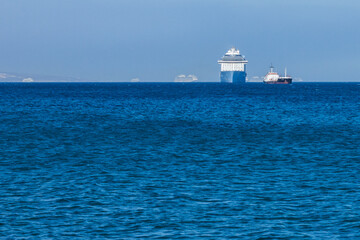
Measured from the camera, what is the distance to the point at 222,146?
3662 cm

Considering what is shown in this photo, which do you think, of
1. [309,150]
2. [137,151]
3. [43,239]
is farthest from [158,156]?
[43,239]

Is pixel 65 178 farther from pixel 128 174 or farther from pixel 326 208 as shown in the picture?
pixel 326 208

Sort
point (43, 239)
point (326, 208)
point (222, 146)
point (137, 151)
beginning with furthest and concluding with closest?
point (222, 146), point (137, 151), point (326, 208), point (43, 239)

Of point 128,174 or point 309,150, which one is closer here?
point 128,174

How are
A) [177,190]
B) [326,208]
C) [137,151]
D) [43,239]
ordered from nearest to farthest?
[43,239]
[326,208]
[177,190]
[137,151]

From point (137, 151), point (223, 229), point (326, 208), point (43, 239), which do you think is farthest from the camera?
point (137, 151)

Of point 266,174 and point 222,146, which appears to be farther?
point 222,146

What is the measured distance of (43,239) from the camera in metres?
15.6

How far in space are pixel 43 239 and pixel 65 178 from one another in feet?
27.9

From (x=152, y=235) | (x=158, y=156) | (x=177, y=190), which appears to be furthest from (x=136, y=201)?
(x=158, y=156)

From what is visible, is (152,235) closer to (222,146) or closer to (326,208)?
(326,208)

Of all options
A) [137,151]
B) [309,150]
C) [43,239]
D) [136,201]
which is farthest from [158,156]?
[43,239]

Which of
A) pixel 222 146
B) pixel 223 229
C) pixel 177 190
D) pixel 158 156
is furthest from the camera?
pixel 222 146

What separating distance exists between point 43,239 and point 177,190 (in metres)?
6.75
